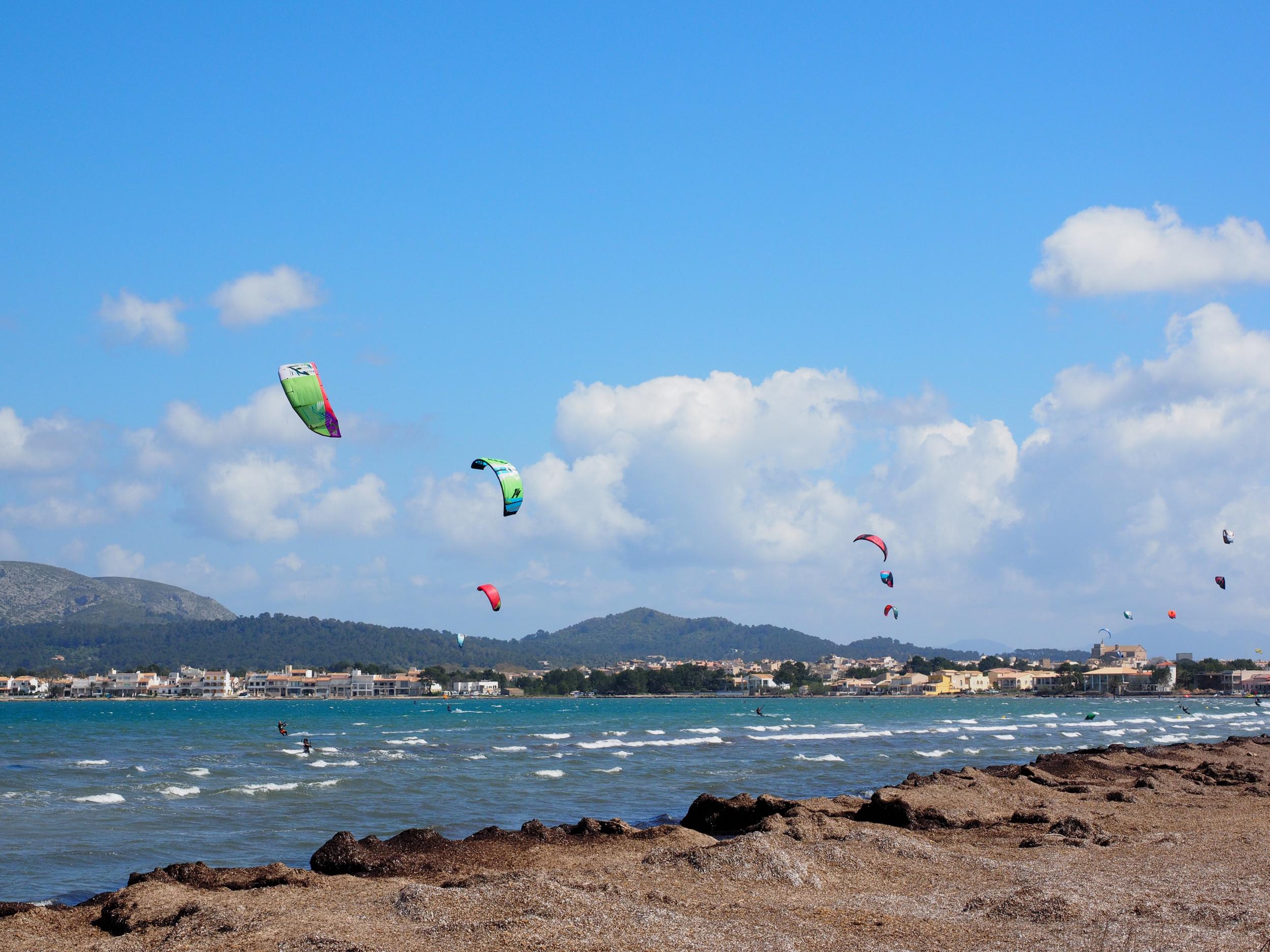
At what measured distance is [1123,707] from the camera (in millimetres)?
107000

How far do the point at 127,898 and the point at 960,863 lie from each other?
8.90 m

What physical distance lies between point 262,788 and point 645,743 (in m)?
22.9

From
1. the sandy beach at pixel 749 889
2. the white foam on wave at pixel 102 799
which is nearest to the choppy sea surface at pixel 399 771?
the white foam on wave at pixel 102 799

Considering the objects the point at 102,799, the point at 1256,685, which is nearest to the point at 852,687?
the point at 1256,685

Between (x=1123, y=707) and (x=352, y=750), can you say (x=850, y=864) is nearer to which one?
(x=352, y=750)

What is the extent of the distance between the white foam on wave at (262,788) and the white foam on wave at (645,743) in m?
16.3

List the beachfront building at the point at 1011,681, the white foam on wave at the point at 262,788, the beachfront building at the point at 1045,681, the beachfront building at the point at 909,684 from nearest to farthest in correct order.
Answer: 1. the white foam on wave at the point at 262,788
2. the beachfront building at the point at 909,684
3. the beachfront building at the point at 1045,681
4. the beachfront building at the point at 1011,681

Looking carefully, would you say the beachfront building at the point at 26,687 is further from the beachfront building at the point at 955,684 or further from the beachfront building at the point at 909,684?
the beachfront building at the point at 955,684

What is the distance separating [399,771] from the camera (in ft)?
106

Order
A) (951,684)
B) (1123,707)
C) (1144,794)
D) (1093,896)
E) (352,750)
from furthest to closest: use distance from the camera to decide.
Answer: (951,684) < (1123,707) < (352,750) < (1144,794) < (1093,896)

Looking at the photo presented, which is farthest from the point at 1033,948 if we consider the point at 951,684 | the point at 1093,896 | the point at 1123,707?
the point at 951,684

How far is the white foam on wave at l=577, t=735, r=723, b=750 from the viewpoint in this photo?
145 feet

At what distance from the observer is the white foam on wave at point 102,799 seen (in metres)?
24.0

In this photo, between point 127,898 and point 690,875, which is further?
point 690,875
